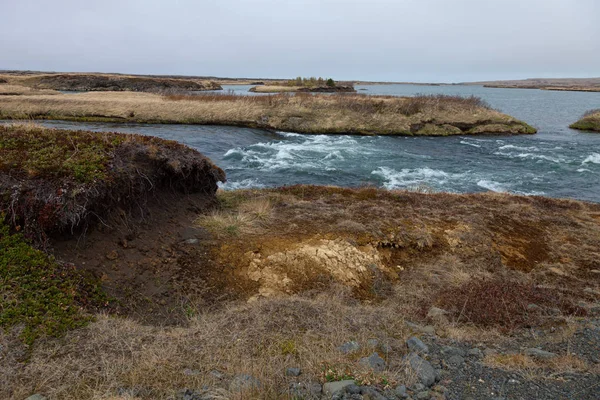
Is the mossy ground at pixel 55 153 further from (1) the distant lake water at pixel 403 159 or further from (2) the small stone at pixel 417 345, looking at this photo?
(1) the distant lake water at pixel 403 159

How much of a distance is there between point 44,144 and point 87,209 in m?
2.07

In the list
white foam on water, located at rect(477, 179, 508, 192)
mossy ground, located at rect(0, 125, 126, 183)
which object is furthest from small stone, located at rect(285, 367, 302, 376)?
white foam on water, located at rect(477, 179, 508, 192)

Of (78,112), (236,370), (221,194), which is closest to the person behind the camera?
(236,370)

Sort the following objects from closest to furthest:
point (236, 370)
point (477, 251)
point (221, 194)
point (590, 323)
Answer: point (236, 370) → point (590, 323) → point (477, 251) → point (221, 194)

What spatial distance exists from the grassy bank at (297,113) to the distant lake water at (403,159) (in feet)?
6.09

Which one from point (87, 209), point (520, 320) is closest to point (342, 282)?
point (520, 320)

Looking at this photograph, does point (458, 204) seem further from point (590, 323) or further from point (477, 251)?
point (590, 323)

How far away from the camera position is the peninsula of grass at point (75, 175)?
5.94 m

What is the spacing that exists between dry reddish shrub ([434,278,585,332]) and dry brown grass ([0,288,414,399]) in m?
1.48

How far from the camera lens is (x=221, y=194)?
11648 millimetres

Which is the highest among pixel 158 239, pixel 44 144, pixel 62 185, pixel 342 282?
pixel 44 144

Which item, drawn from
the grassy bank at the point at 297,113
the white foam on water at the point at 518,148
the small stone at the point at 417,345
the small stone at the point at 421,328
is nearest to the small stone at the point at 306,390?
the small stone at the point at 417,345

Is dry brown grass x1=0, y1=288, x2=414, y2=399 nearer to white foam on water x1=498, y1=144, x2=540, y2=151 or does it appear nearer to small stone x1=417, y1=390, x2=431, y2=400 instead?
small stone x1=417, y1=390, x2=431, y2=400

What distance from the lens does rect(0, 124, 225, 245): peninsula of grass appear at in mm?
5941
